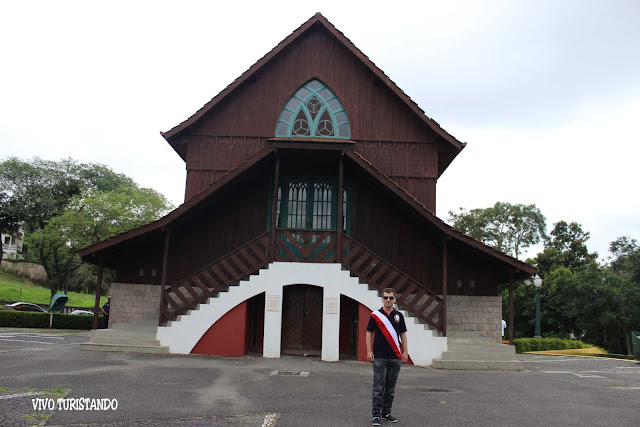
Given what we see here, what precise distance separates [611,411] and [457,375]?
391 cm

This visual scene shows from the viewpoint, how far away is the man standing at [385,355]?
6492 millimetres

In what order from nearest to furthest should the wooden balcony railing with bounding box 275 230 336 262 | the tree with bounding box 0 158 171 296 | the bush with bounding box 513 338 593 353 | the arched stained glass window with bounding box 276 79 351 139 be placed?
the wooden balcony railing with bounding box 275 230 336 262
the arched stained glass window with bounding box 276 79 351 139
the bush with bounding box 513 338 593 353
the tree with bounding box 0 158 171 296

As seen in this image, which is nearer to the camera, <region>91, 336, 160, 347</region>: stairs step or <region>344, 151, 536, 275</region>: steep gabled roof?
<region>91, 336, 160, 347</region>: stairs step

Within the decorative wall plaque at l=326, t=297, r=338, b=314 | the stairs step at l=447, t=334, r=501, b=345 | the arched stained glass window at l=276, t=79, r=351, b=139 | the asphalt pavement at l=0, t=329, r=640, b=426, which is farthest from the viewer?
the arched stained glass window at l=276, t=79, r=351, b=139

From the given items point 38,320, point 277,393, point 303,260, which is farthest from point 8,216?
point 277,393

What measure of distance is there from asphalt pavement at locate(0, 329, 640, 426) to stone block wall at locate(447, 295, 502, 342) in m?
3.28

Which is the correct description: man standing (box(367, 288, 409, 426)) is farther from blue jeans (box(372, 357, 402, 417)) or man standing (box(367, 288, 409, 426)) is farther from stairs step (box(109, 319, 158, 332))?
stairs step (box(109, 319, 158, 332))

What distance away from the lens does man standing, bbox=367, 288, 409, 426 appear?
6.49 metres

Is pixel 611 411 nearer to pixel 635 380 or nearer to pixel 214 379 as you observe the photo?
pixel 635 380

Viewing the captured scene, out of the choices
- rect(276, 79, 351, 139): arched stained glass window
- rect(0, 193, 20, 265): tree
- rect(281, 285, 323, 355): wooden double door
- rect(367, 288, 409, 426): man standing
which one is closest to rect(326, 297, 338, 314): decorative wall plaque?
rect(281, 285, 323, 355): wooden double door

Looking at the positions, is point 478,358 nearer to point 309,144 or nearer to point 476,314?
point 476,314

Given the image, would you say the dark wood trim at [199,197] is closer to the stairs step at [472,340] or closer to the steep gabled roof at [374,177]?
the steep gabled roof at [374,177]

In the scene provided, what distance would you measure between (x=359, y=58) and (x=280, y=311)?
843 centimetres

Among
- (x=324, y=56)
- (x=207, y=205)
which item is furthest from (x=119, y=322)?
(x=324, y=56)
